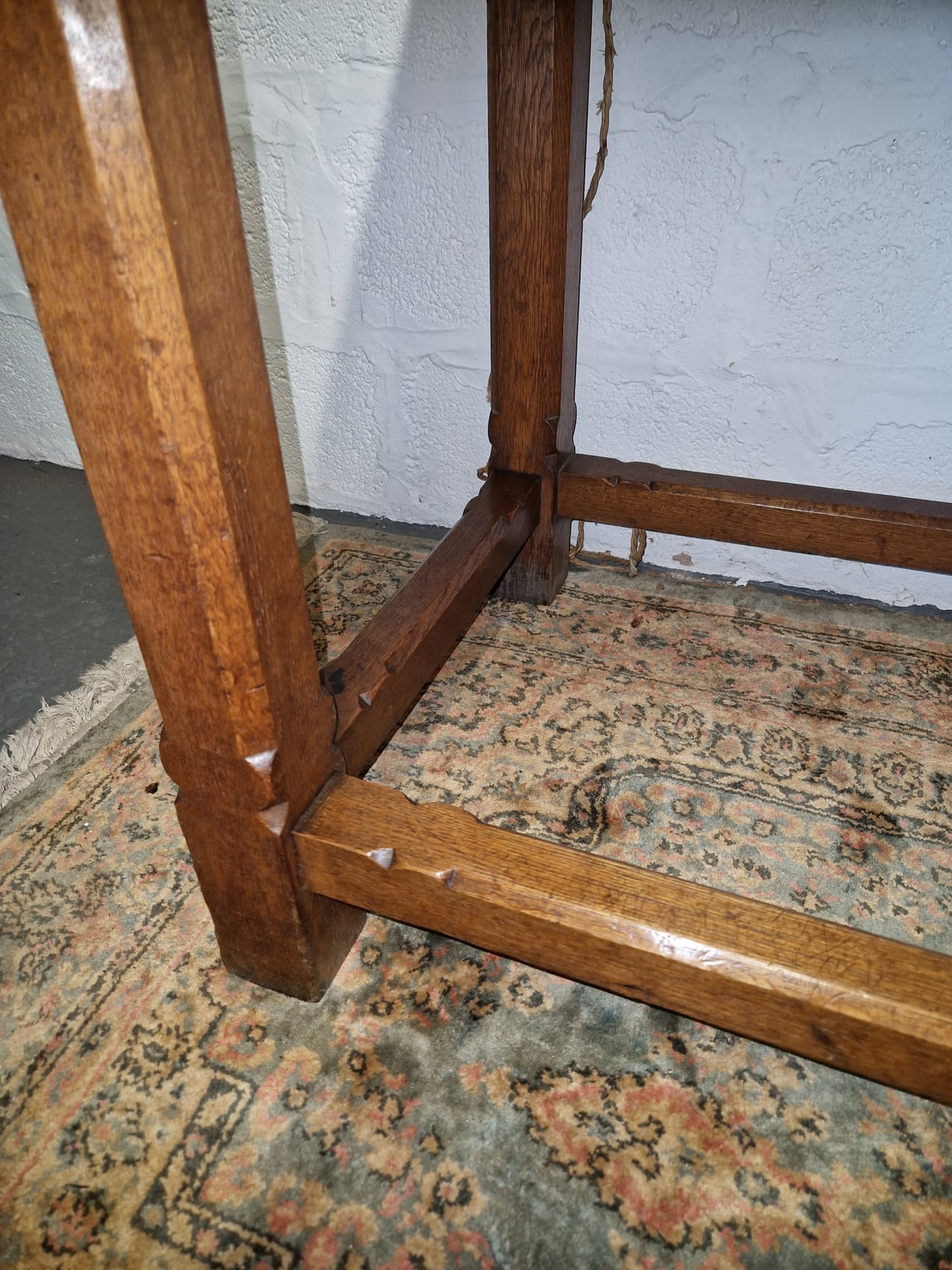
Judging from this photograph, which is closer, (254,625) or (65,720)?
(254,625)

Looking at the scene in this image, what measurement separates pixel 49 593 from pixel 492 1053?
48.9 inches

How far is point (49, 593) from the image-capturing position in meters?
1.58

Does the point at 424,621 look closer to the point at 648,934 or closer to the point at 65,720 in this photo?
the point at 648,934

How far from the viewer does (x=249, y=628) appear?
633mm

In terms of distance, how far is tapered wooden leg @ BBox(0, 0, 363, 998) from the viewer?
45 cm

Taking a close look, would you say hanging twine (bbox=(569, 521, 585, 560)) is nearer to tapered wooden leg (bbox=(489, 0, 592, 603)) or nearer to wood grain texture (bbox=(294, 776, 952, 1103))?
tapered wooden leg (bbox=(489, 0, 592, 603))

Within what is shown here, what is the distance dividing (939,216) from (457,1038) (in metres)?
1.29

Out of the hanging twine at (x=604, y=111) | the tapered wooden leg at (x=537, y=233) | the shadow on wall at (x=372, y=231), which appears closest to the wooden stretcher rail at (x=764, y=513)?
the tapered wooden leg at (x=537, y=233)

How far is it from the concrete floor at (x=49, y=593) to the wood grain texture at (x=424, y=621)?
2.04ft

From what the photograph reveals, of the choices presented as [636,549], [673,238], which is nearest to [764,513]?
[636,549]

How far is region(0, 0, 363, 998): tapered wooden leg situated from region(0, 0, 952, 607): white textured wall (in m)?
0.96

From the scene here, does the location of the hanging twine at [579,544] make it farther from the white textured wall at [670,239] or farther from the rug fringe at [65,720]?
the rug fringe at [65,720]

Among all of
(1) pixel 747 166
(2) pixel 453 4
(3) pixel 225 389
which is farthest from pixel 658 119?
(3) pixel 225 389

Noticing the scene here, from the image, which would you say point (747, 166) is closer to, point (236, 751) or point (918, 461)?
point (918, 461)
